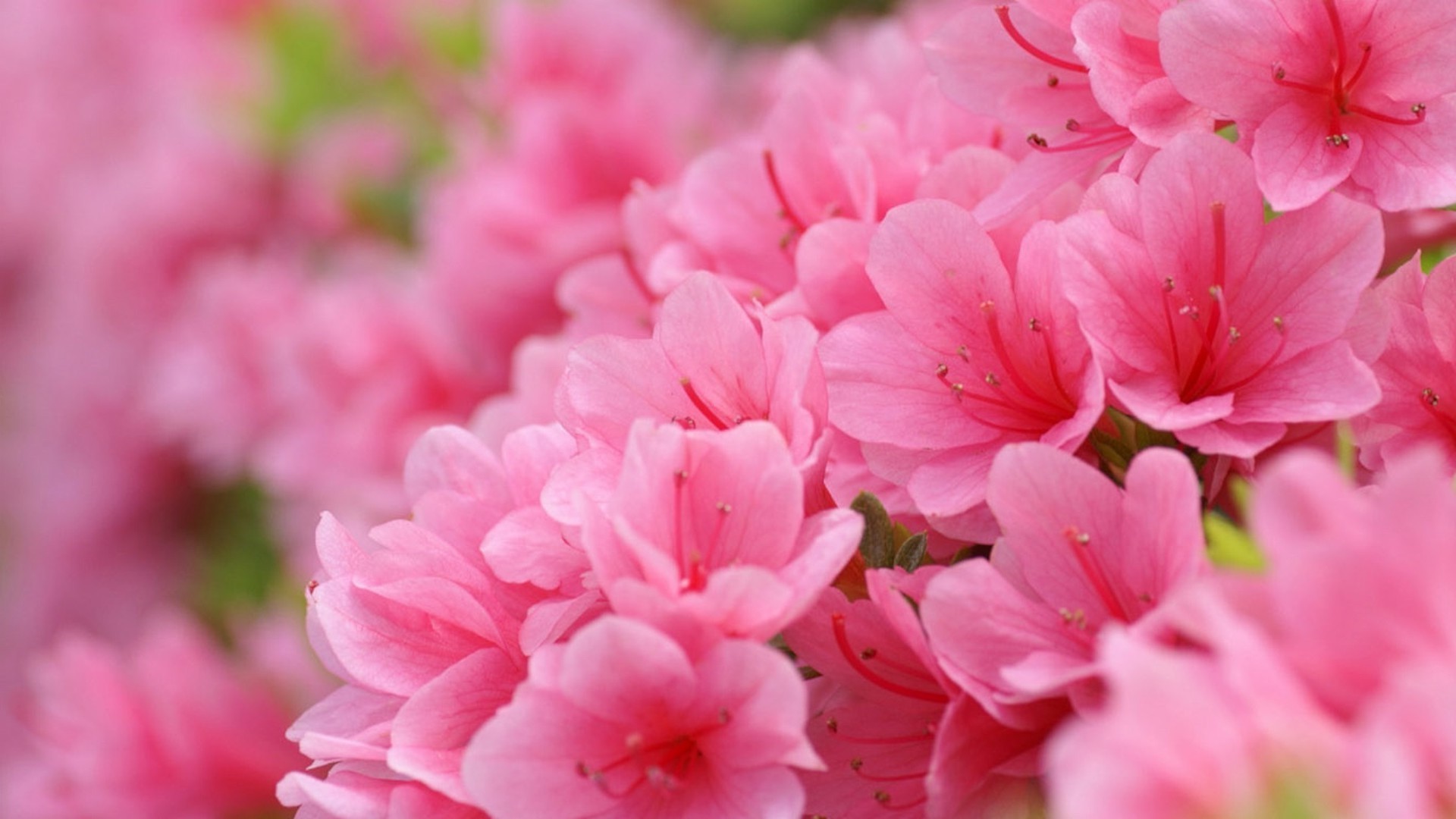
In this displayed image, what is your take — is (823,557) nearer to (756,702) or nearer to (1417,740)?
(756,702)

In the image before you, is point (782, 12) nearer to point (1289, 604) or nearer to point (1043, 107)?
point (1043, 107)

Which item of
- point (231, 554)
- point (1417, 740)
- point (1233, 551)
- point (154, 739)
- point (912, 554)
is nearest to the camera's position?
point (1417, 740)

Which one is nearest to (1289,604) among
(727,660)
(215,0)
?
(727,660)

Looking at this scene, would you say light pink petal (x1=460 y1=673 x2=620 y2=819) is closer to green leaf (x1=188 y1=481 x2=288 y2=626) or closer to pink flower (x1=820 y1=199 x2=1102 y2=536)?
pink flower (x1=820 y1=199 x2=1102 y2=536)

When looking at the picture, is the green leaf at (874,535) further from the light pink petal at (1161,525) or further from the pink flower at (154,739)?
the pink flower at (154,739)

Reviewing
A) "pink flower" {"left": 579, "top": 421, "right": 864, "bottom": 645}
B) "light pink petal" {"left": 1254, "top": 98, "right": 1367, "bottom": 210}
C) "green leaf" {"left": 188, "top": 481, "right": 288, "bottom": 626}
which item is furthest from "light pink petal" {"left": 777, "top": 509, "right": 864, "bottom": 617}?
"green leaf" {"left": 188, "top": 481, "right": 288, "bottom": 626}

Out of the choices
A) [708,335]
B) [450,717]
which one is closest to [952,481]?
[708,335]

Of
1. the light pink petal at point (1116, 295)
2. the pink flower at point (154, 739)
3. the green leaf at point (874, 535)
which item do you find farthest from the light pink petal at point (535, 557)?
the pink flower at point (154, 739)
